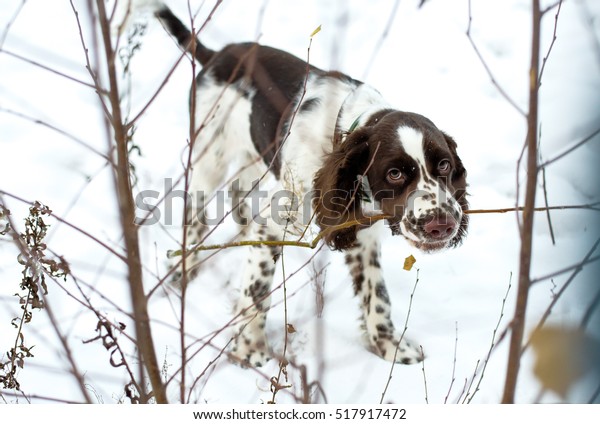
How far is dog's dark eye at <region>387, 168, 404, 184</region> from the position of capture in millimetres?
2389

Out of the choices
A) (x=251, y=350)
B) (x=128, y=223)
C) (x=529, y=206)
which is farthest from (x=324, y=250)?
(x=529, y=206)

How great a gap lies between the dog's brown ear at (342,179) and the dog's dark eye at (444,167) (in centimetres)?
30

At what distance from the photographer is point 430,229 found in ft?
7.40

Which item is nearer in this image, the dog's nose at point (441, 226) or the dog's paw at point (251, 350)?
the dog's nose at point (441, 226)

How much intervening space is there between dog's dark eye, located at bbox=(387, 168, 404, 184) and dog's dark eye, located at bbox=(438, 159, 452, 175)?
144 mm

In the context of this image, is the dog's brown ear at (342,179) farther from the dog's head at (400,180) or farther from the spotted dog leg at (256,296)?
the spotted dog leg at (256,296)

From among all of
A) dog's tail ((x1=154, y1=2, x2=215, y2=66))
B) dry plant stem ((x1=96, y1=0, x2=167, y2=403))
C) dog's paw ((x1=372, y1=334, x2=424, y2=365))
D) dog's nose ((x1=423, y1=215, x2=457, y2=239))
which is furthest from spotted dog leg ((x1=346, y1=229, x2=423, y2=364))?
dry plant stem ((x1=96, y1=0, x2=167, y2=403))

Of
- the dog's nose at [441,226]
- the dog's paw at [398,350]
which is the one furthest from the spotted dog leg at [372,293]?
the dog's nose at [441,226]

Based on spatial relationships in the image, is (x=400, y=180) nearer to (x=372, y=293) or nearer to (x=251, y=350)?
(x=372, y=293)

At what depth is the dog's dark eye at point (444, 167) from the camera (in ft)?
7.89

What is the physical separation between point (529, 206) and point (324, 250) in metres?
1.13

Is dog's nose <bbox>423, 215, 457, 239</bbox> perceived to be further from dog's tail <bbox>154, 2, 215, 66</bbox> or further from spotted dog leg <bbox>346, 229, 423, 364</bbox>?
dog's tail <bbox>154, 2, 215, 66</bbox>

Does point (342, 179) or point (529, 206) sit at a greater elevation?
point (342, 179)

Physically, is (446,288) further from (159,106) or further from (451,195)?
(159,106)
